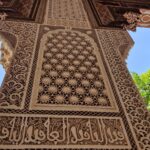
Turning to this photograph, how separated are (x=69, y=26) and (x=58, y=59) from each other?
0.62 meters

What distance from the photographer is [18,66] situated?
6.50ft

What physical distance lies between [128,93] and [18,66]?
0.83 meters

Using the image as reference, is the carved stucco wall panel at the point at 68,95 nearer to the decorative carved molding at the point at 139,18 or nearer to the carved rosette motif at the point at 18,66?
the carved rosette motif at the point at 18,66

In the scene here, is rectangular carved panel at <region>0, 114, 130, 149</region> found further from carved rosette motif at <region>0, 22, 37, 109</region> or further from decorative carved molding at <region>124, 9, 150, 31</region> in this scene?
decorative carved molding at <region>124, 9, 150, 31</region>

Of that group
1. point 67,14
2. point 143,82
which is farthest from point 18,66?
point 143,82

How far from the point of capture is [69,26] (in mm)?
2662

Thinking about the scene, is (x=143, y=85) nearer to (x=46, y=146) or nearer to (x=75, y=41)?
(x=75, y=41)

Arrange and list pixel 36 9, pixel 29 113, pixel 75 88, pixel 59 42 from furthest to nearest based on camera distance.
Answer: pixel 36 9 < pixel 59 42 < pixel 75 88 < pixel 29 113

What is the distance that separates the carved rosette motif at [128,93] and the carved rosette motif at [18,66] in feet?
2.16

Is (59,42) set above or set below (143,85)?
below

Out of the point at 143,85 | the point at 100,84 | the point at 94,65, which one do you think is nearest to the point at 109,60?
the point at 94,65

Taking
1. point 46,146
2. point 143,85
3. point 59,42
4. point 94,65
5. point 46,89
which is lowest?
point 46,146

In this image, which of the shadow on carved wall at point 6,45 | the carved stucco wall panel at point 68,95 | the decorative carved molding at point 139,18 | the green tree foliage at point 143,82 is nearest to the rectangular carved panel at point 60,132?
the carved stucco wall panel at point 68,95

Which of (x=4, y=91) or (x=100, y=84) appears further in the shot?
(x=100, y=84)
